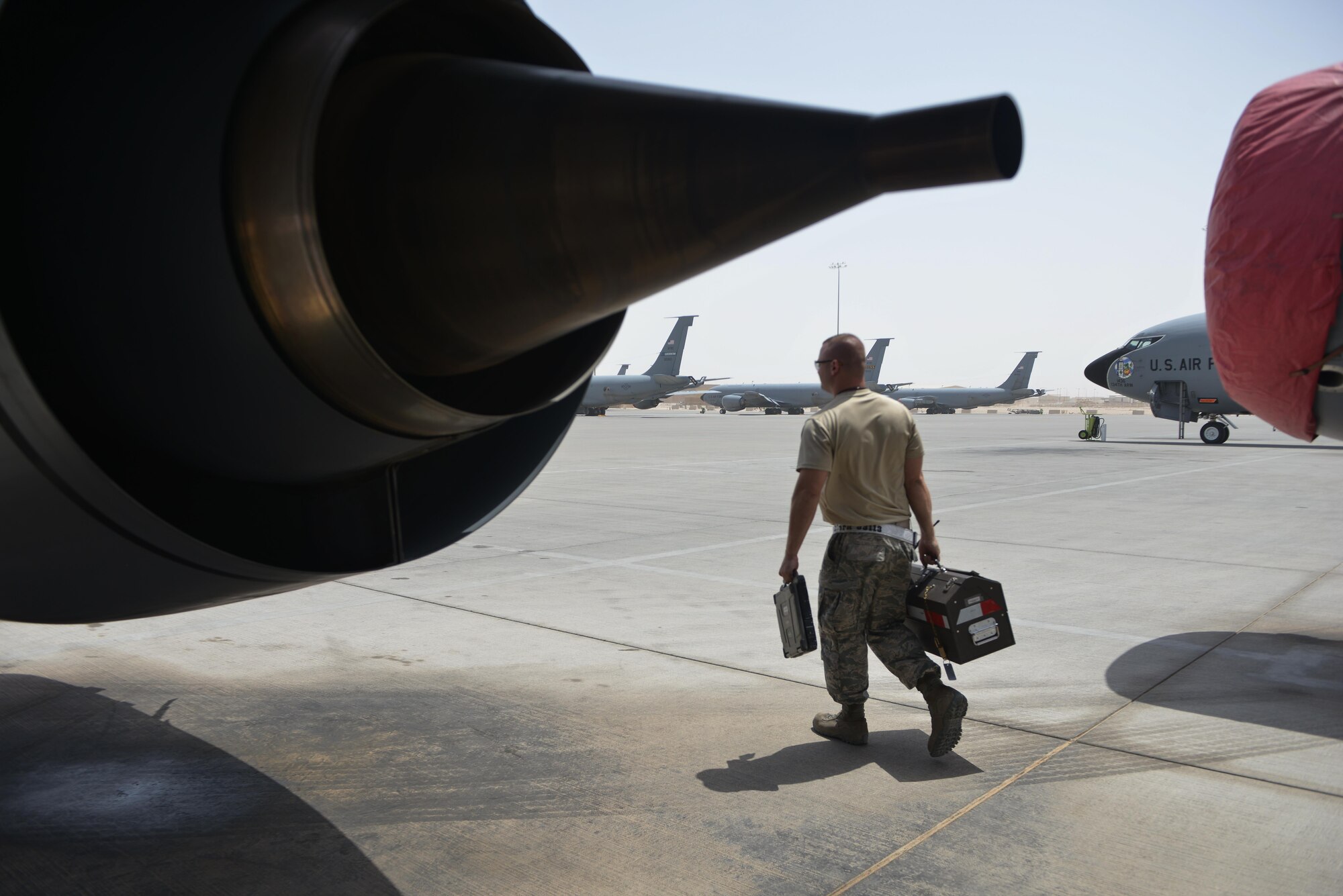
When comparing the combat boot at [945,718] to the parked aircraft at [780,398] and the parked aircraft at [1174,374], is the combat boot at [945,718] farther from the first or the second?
the parked aircraft at [780,398]

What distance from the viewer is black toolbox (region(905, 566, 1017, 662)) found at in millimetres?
3967

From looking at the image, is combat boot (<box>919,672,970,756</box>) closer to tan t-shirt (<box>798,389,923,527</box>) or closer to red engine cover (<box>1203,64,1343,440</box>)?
tan t-shirt (<box>798,389,923,527</box>)

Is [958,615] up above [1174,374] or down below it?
below

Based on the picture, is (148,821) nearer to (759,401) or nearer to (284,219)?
(284,219)

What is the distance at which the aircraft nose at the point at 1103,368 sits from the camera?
26.5m

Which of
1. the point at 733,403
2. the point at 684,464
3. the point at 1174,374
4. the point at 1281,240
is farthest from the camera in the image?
the point at 733,403

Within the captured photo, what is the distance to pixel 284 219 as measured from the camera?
4.79 ft

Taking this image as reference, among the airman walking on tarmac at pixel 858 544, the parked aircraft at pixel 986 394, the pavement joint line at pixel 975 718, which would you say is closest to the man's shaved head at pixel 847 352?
the airman walking on tarmac at pixel 858 544

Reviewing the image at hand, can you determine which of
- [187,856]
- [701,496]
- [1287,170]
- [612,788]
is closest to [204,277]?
[187,856]

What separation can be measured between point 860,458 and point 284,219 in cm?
300

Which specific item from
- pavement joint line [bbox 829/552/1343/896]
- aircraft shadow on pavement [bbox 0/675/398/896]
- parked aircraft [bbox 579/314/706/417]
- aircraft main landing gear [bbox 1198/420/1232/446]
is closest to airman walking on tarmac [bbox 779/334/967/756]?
pavement joint line [bbox 829/552/1343/896]

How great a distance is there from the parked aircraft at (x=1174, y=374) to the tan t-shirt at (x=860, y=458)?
22536 millimetres

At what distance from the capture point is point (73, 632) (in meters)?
5.73

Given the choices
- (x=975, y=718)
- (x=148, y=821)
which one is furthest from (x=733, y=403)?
(x=148, y=821)
